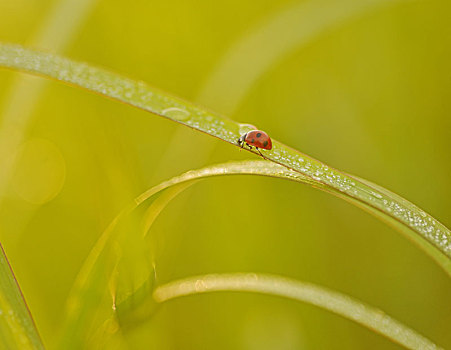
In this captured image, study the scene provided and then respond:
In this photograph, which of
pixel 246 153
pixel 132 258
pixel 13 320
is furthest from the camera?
pixel 246 153

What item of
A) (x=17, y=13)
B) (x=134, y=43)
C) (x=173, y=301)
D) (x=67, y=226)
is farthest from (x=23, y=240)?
(x=17, y=13)

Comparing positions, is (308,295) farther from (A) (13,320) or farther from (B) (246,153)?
(B) (246,153)

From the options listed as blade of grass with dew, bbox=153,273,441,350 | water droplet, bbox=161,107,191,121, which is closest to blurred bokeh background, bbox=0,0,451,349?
blade of grass with dew, bbox=153,273,441,350

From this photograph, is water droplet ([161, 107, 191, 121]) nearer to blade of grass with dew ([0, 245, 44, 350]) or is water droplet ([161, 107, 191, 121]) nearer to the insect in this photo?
the insect

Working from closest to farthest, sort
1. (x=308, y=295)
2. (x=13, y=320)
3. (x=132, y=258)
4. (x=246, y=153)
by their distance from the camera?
(x=13, y=320) → (x=132, y=258) → (x=308, y=295) → (x=246, y=153)

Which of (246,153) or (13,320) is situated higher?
(246,153)

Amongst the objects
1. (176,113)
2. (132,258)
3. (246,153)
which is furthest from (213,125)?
(246,153)

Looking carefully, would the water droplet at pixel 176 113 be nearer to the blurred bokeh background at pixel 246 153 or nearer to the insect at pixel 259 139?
the insect at pixel 259 139

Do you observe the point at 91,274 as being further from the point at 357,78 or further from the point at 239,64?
the point at 357,78
